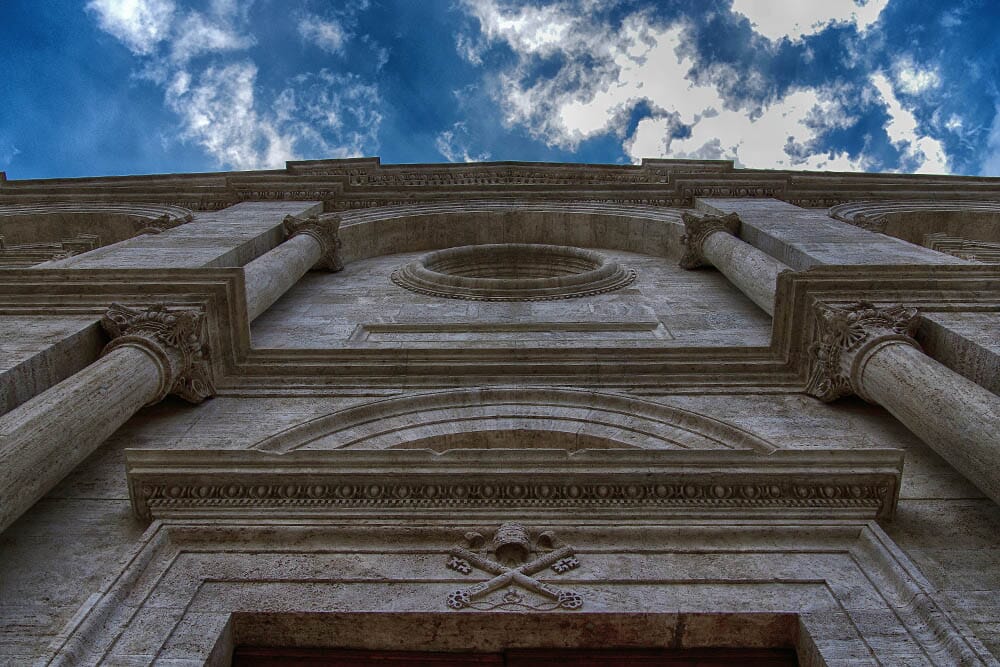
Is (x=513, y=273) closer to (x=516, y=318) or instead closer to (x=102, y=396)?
(x=516, y=318)

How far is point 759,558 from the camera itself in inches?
203

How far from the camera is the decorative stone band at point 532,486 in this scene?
18.2 feet

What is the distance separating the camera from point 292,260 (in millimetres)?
11359

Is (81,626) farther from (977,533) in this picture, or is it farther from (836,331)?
(836,331)

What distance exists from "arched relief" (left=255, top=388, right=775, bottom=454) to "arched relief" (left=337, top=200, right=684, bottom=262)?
778 cm

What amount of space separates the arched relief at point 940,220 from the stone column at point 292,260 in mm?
10336

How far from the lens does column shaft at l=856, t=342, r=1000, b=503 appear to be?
17.5 ft

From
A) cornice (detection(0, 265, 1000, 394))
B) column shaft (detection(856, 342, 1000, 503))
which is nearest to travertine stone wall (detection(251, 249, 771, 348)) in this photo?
cornice (detection(0, 265, 1000, 394))

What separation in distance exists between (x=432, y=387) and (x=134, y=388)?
307 centimetres

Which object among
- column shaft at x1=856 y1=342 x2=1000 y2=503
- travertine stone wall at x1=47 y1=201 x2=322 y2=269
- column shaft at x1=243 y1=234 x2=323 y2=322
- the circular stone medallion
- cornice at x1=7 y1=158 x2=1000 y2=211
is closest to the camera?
column shaft at x1=856 y1=342 x2=1000 y2=503

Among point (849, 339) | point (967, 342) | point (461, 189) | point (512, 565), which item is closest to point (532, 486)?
point (512, 565)

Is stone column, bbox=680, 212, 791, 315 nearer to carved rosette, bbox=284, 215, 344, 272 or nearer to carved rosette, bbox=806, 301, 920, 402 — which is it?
carved rosette, bbox=806, 301, 920, 402

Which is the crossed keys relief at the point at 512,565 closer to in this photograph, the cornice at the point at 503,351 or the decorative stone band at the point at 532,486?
the decorative stone band at the point at 532,486

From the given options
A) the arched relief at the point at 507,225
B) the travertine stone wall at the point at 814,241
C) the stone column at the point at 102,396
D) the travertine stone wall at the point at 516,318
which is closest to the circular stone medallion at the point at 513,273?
the travertine stone wall at the point at 516,318
